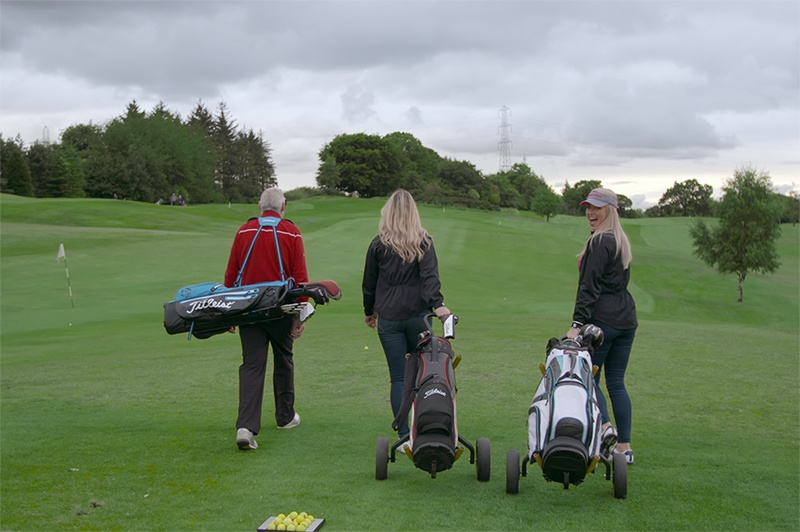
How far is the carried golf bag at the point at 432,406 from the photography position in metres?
5.29

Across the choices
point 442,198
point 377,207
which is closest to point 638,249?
point 377,207

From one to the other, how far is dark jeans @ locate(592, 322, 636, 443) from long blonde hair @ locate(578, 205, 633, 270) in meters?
0.55

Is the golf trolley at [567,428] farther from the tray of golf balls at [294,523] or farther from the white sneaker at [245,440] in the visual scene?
the white sneaker at [245,440]

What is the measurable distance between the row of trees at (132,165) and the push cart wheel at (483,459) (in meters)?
75.4

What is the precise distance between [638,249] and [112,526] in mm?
53552

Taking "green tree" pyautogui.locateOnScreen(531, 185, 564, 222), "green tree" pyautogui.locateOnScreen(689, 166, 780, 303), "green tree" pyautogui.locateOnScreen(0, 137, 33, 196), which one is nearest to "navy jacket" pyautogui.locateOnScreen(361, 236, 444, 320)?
"green tree" pyautogui.locateOnScreen(689, 166, 780, 303)

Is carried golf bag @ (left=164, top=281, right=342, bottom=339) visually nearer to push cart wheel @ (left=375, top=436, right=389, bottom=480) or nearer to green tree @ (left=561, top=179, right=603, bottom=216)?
push cart wheel @ (left=375, top=436, right=389, bottom=480)

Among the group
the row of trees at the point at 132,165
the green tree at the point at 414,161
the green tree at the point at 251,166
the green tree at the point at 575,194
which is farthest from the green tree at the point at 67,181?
the green tree at the point at 575,194

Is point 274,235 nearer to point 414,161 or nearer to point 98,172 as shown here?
point 98,172

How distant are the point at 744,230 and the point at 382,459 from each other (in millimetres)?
38460

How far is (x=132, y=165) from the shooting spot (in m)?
78.9

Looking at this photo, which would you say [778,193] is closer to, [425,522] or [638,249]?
[638,249]

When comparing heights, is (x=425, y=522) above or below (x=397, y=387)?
below

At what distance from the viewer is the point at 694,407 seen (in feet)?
26.7
